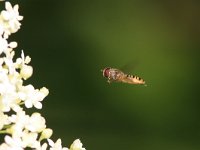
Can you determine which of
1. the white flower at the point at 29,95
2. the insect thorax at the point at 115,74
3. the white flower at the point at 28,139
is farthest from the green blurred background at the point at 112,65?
the white flower at the point at 28,139

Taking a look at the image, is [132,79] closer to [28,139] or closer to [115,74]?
[115,74]

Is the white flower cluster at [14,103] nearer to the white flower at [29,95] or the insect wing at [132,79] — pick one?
the white flower at [29,95]

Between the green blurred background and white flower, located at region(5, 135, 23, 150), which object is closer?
white flower, located at region(5, 135, 23, 150)

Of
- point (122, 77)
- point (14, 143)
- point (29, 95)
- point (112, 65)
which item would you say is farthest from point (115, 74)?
point (112, 65)

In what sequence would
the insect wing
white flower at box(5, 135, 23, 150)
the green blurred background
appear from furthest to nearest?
the green blurred background
the insect wing
white flower at box(5, 135, 23, 150)

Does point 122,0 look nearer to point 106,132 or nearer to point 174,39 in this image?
point 174,39

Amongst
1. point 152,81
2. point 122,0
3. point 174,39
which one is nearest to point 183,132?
point 152,81

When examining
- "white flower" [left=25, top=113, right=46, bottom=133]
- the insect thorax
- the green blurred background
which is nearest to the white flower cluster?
"white flower" [left=25, top=113, right=46, bottom=133]

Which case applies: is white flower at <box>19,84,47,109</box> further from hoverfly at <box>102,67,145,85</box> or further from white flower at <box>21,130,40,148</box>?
hoverfly at <box>102,67,145,85</box>
